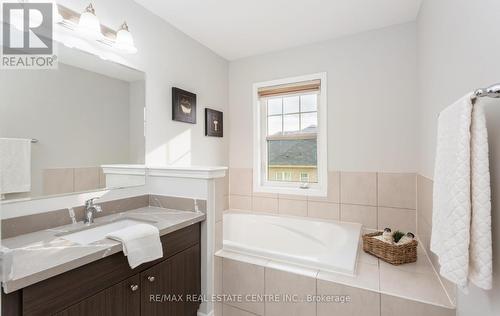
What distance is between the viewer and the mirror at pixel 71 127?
4.15 feet

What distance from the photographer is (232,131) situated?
10.5 feet

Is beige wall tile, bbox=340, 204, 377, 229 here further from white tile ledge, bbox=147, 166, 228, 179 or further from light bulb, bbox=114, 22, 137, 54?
light bulb, bbox=114, 22, 137, 54

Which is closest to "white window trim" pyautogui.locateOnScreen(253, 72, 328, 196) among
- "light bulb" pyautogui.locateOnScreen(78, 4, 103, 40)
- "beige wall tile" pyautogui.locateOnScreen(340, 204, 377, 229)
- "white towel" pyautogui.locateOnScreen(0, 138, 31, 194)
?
"beige wall tile" pyautogui.locateOnScreen(340, 204, 377, 229)

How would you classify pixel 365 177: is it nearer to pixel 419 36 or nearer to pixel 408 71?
pixel 408 71

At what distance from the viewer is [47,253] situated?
1.03 meters

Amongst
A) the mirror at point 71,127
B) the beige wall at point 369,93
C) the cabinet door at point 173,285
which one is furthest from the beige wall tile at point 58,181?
the beige wall at point 369,93

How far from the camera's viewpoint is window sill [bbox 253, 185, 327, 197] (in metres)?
2.71

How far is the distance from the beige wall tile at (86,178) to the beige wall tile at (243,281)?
3.49 feet

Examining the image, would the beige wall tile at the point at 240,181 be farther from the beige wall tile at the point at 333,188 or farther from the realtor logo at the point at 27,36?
the realtor logo at the point at 27,36

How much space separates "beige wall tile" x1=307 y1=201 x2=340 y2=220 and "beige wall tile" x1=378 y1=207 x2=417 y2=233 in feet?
1.38

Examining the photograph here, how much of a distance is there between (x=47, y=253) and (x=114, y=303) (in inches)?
15.2

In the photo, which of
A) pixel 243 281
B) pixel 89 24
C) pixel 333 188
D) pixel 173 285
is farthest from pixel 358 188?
pixel 89 24

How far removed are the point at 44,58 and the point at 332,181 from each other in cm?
259

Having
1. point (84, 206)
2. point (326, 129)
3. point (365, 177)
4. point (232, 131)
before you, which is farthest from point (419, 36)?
point (84, 206)
